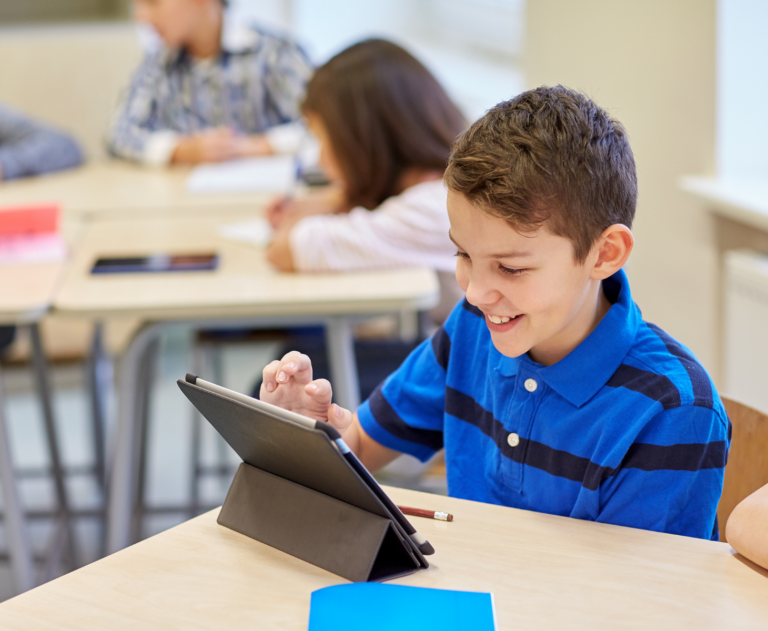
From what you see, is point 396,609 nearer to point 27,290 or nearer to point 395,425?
point 395,425

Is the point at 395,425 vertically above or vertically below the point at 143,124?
below

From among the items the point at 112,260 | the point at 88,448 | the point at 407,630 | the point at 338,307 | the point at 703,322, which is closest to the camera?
the point at 407,630

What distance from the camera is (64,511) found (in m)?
2.16

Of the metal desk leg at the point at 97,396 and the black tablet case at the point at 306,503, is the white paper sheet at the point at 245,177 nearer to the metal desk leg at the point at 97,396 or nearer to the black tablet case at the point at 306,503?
the metal desk leg at the point at 97,396

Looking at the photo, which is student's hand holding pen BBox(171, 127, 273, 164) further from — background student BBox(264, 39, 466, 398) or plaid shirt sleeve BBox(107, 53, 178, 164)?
background student BBox(264, 39, 466, 398)

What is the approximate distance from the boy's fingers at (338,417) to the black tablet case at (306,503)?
0.12 meters

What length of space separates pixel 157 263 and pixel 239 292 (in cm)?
27

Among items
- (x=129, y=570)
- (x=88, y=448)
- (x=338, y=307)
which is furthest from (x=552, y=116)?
(x=88, y=448)

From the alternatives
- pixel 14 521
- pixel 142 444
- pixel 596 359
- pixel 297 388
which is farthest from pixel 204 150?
pixel 596 359

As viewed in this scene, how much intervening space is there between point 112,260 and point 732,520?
1396mm

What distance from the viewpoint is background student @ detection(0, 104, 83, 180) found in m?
2.65

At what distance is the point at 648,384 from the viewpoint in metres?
0.85

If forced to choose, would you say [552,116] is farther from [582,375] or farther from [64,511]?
[64,511]

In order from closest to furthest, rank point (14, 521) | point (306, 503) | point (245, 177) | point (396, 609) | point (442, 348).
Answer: point (396, 609), point (306, 503), point (442, 348), point (14, 521), point (245, 177)
